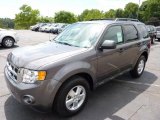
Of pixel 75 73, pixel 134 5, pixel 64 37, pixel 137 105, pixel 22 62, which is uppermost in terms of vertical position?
pixel 134 5

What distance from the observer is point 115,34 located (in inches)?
189

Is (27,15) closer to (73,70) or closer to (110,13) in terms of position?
(110,13)

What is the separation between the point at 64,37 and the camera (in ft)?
16.0

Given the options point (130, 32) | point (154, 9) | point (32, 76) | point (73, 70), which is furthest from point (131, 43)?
point (154, 9)

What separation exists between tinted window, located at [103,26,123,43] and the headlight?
1733 mm

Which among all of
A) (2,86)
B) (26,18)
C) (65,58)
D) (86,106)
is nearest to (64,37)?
(65,58)

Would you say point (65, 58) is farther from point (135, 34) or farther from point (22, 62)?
point (135, 34)

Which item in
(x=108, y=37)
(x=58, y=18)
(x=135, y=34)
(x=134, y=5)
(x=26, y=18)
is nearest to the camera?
(x=108, y=37)

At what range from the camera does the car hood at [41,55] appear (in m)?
3.40

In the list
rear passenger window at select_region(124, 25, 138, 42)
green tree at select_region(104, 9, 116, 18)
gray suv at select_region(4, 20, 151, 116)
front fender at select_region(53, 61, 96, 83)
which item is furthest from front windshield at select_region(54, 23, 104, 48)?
green tree at select_region(104, 9, 116, 18)

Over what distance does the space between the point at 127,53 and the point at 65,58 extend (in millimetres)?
2162

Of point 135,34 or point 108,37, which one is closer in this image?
point 108,37

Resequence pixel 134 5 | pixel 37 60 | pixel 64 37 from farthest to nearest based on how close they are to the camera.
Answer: pixel 134 5
pixel 64 37
pixel 37 60

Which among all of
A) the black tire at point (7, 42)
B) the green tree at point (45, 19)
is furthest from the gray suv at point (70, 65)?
the green tree at point (45, 19)
